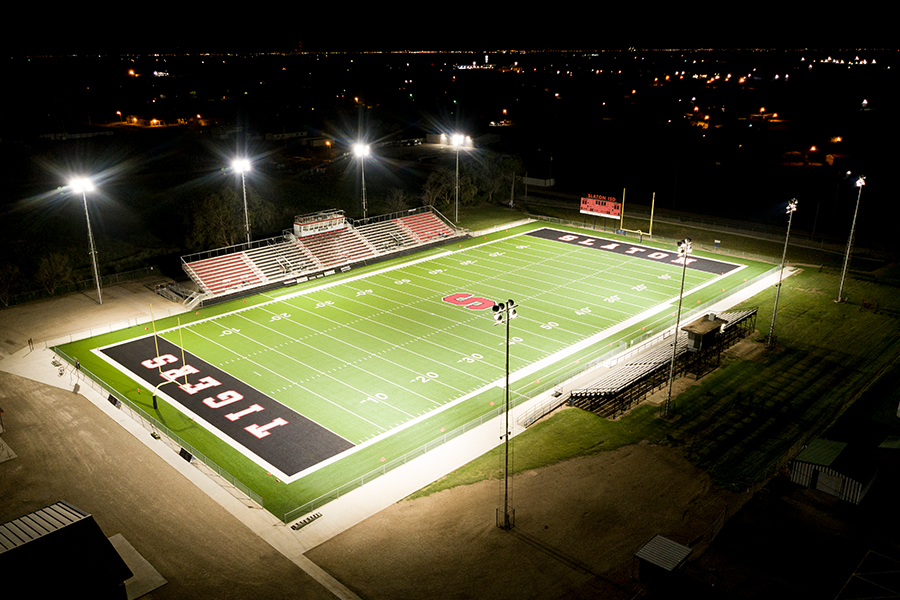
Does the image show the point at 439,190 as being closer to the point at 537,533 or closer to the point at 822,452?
the point at 822,452

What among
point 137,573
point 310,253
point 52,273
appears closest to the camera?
point 137,573

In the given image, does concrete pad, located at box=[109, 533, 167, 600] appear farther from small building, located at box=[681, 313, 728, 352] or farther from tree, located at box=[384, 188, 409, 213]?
tree, located at box=[384, 188, 409, 213]

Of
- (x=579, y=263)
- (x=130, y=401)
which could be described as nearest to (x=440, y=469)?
(x=130, y=401)

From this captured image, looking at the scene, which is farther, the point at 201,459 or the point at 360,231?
the point at 360,231

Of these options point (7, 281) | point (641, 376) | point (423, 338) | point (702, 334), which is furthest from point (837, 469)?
point (7, 281)

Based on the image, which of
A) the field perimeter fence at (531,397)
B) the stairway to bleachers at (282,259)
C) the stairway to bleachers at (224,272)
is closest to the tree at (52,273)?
the stairway to bleachers at (224,272)

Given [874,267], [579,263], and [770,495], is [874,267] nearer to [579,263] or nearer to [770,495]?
[579,263]

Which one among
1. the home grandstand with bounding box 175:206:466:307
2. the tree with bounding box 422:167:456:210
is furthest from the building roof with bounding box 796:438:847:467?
the tree with bounding box 422:167:456:210
